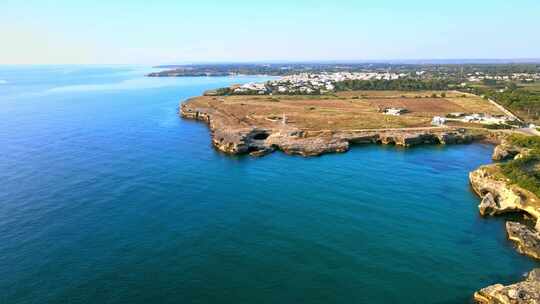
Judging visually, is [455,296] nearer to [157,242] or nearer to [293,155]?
[157,242]

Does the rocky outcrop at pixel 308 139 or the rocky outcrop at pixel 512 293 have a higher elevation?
the rocky outcrop at pixel 308 139

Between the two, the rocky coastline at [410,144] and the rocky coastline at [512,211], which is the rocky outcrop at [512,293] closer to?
the rocky coastline at [512,211]

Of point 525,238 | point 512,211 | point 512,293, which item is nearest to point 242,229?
point 512,293

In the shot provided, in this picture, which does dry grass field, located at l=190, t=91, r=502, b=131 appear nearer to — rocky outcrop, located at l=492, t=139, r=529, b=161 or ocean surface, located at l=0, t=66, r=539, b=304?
rocky outcrop, located at l=492, t=139, r=529, b=161

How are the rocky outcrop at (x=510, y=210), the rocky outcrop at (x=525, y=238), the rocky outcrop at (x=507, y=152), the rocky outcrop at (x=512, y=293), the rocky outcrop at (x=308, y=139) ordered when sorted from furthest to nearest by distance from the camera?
the rocky outcrop at (x=308, y=139)
the rocky outcrop at (x=507, y=152)
the rocky outcrop at (x=525, y=238)
the rocky outcrop at (x=510, y=210)
the rocky outcrop at (x=512, y=293)

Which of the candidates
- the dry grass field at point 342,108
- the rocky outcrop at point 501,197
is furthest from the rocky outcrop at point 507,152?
the dry grass field at point 342,108

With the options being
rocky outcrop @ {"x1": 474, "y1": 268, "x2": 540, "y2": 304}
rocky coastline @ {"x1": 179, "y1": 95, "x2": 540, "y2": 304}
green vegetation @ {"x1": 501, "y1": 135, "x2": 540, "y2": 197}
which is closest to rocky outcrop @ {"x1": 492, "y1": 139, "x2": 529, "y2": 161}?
rocky coastline @ {"x1": 179, "y1": 95, "x2": 540, "y2": 304}
